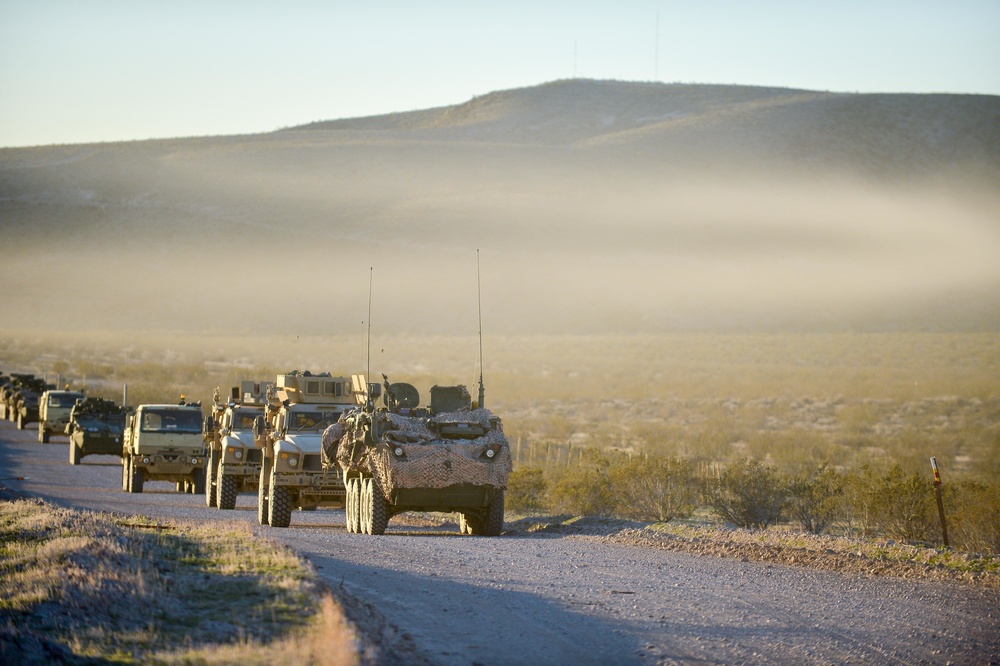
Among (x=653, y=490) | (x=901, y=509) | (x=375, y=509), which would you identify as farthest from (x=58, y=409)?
(x=901, y=509)

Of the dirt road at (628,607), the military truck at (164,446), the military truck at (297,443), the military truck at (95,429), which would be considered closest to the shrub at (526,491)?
the military truck at (297,443)

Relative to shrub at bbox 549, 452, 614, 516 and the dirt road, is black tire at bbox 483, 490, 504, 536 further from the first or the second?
shrub at bbox 549, 452, 614, 516

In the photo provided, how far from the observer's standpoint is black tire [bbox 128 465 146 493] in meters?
28.3

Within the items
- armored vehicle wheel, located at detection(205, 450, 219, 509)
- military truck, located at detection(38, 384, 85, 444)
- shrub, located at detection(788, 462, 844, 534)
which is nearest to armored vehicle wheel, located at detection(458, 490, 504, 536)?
shrub, located at detection(788, 462, 844, 534)

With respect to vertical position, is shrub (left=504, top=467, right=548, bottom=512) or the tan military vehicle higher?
the tan military vehicle

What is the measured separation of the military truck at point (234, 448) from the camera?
23.6 metres

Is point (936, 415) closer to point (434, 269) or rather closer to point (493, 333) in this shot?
point (493, 333)

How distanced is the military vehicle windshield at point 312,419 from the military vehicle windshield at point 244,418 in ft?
9.41

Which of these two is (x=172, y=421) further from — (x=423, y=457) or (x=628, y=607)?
(x=628, y=607)

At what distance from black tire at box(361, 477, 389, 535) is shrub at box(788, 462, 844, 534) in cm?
670

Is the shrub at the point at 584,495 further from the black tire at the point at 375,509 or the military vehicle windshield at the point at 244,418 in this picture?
the military vehicle windshield at the point at 244,418

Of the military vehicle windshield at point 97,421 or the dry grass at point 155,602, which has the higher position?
the military vehicle windshield at point 97,421

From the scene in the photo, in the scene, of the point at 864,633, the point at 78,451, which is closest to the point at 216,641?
the point at 864,633

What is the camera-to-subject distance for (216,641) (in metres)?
9.25
